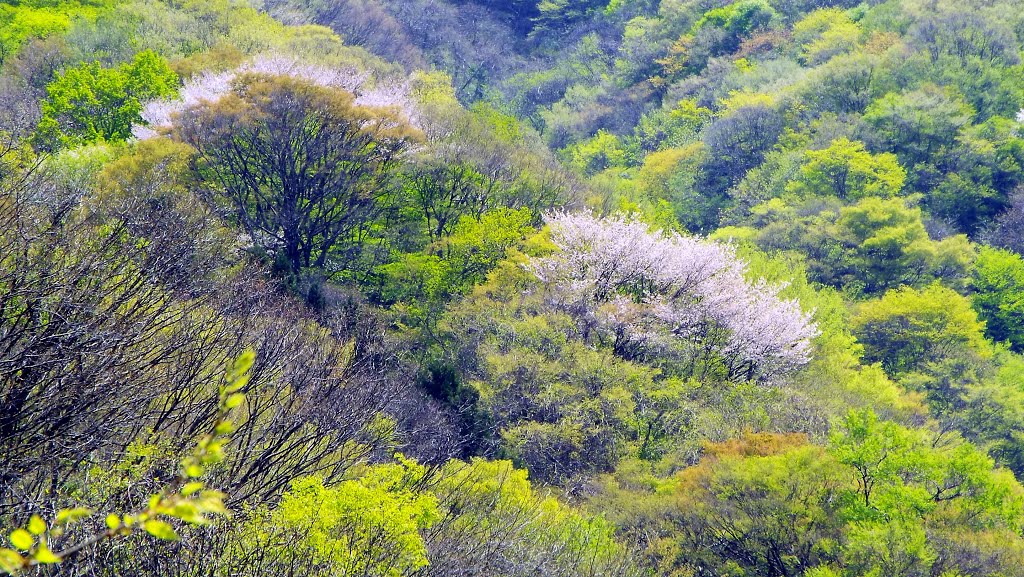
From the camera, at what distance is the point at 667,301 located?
28.7 m

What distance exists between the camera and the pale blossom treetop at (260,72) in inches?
1201

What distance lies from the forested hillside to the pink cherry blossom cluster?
120 millimetres

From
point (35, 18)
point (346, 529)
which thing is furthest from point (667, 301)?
point (35, 18)

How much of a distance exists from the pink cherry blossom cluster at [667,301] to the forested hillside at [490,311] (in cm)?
12

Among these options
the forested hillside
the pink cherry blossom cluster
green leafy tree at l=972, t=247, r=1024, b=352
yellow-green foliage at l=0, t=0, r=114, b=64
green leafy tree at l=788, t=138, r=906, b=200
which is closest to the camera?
the forested hillside

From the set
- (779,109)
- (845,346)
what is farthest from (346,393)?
(779,109)

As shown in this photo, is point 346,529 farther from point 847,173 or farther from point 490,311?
point 847,173

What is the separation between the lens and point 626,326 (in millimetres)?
27188

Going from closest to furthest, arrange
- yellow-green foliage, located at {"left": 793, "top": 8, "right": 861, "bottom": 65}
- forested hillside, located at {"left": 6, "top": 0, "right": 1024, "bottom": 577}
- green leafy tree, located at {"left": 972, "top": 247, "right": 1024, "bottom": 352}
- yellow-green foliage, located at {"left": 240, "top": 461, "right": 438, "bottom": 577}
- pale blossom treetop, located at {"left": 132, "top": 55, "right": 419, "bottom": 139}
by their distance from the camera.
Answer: yellow-green foliage, located at {"left": 240, "top": 461, "right": 438, "bottom": 577} < forested hillside, located at {"left": 6, "top": 0, "right": 1024, "bottom": 577} < pale blossom treetop, located at {"left": 132, "top": 55, "right": 419, "bottom": 139} < green leafy tree, located at {"left": 972, "top": 247, "right": 1024, "bottom": 352} < yellow-green foliage, located at {"left": 793, "top": 8, "right": 861, "bottom": 65}

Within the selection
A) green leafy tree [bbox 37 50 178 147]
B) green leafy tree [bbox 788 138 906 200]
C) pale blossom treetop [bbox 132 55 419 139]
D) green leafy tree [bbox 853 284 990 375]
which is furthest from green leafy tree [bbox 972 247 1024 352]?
green leafy tree [bbox 37 50 178 147]

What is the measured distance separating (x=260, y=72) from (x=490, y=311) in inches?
438

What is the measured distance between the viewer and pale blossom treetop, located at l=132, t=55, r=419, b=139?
30.5 metres

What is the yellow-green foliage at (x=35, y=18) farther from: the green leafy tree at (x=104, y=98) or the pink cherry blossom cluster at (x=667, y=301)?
the pink cherry blossom cluster at (x=667, y=301)

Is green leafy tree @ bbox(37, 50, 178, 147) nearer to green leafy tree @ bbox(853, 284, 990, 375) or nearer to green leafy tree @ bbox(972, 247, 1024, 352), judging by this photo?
green leafy tree @ bbox(853, 284, 990, 375)
